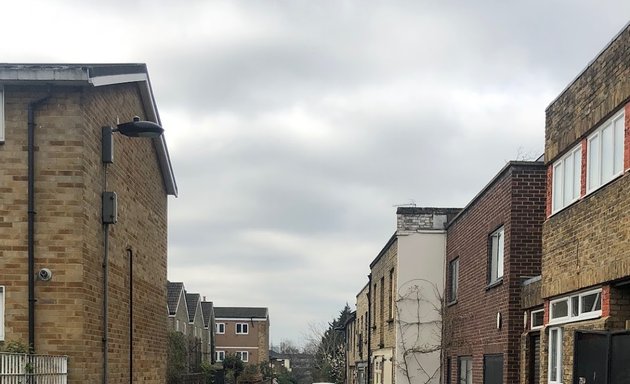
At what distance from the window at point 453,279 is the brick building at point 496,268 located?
780 mm

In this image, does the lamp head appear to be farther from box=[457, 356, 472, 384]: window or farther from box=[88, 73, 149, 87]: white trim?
box=[457, 356, 472, 384]: window

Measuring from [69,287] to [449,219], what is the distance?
42.6ft

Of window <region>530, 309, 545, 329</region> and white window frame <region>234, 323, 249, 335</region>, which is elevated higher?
window <region>530, 309, 545, 329</region>

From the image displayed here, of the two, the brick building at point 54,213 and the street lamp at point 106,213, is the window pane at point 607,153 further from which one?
the brick building at point 54,213

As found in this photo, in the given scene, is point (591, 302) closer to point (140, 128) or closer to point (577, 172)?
point (577, 172)

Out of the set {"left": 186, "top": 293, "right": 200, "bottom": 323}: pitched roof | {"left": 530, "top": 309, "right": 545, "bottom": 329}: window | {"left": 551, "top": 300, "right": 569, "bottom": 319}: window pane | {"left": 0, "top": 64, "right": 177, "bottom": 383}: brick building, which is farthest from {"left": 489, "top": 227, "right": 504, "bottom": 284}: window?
{"left": 186, "top": 293, "right": 200, "bottom": 323}: pitched roof

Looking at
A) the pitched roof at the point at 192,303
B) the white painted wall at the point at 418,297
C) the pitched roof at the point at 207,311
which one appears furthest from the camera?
the pitched roof at the point at 207,311

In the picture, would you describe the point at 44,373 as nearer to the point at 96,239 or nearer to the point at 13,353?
the point at 13,353

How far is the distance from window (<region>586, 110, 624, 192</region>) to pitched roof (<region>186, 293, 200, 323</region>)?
5021 cm

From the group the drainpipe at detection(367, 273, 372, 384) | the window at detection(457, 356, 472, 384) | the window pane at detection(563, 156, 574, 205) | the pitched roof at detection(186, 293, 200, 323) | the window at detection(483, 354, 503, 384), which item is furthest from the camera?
the pitched roof at detection(186, 293, 200, 323)

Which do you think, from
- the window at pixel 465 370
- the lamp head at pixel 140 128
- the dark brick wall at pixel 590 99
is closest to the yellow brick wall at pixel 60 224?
the lamp head at pixel 140 128

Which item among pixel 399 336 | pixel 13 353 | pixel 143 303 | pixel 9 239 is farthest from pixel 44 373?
pixel 399 336

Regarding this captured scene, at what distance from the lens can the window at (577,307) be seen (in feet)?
31.2

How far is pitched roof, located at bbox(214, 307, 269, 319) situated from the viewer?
3223 inches
